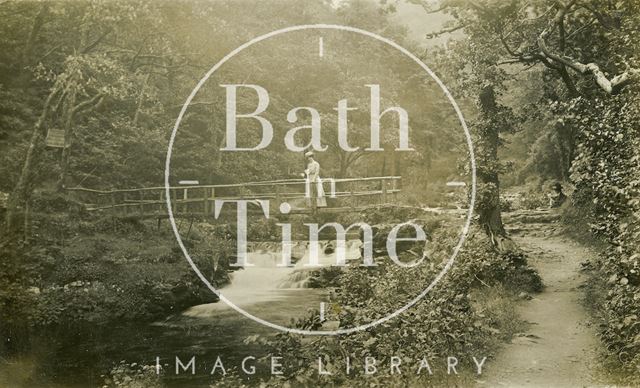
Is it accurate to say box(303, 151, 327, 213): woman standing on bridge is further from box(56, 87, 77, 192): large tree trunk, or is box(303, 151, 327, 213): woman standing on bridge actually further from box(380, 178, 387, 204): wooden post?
box(56, 87, 77, 192): large tree trunk

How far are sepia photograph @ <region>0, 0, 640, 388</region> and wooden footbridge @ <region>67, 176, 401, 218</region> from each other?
40mm

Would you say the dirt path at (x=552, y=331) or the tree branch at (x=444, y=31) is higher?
the tree branch at (x=444, y=31)

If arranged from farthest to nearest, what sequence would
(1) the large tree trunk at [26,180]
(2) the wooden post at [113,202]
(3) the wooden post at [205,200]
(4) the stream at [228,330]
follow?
(3) the wooden post at [205,200], (2) the wooden post at [113,202], (1) the large tree trunk at [26,180], (4) the stream at [228,330]

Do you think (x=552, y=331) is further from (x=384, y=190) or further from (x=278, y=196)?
(x=278, y=196)

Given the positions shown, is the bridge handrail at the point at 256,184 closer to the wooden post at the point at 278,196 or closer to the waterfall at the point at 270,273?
the wooden post at the point at 278,196

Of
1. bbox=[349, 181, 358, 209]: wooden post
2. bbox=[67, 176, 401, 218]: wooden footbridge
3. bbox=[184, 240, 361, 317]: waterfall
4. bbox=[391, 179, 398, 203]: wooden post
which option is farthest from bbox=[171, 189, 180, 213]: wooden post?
bbox=[391, 179, 398, 203]: wooden post

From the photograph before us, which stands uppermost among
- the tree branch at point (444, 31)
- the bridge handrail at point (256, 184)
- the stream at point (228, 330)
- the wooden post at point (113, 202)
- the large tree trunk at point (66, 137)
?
the tree branch at point (444, 31)

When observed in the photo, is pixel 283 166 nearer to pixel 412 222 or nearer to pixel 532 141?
pixel 412 222

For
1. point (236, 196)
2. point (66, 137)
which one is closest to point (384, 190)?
point (236, 196)

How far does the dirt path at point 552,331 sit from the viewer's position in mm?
6258

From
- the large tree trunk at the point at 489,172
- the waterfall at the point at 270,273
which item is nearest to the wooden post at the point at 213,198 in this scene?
the waterfall at the point at 270,273

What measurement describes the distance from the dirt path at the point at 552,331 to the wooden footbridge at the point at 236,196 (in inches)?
92.6

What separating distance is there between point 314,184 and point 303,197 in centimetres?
26

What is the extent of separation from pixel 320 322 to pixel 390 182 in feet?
7.76
